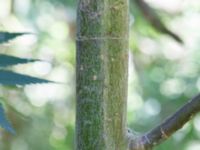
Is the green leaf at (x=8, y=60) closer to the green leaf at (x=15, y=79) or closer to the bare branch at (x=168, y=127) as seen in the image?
the green leaf at (x=15, y=79)

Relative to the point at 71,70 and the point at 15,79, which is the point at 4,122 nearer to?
the point at 15,79

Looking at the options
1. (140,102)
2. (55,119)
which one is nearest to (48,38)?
(55,119)

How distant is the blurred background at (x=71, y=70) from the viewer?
7.55 ft

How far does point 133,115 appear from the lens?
8.47ft

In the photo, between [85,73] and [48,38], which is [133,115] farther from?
[85,73]

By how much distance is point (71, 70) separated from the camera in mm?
2910

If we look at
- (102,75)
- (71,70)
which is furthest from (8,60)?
(71,70)

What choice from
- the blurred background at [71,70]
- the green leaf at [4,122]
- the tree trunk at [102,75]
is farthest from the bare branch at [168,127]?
the blurred background at [71,70]

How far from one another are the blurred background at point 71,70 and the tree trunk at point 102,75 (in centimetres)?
134

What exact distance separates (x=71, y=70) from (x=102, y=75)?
2314mm

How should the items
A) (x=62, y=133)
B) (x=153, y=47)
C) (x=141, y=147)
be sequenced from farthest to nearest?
(x=153, y=47), (x=62, y=133), (x=141, y=147)

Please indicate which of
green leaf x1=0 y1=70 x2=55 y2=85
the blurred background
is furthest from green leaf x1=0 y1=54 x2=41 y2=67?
the blurred background

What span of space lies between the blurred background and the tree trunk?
52.8 inches

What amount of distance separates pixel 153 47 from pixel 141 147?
92.0 inches
